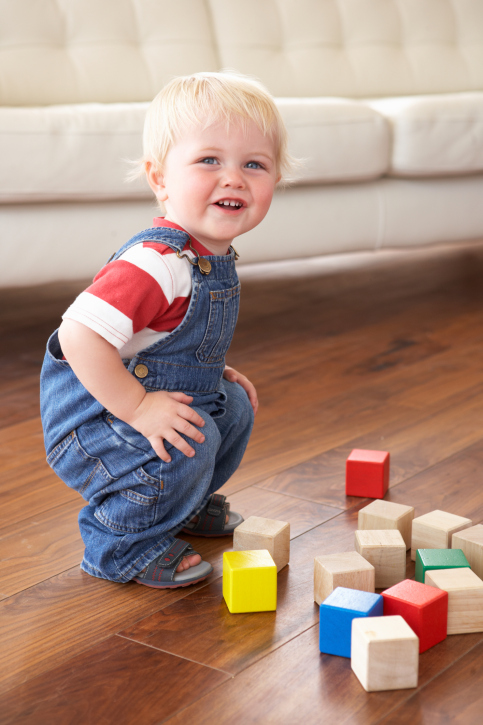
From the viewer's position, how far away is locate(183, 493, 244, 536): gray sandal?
3.52 feet

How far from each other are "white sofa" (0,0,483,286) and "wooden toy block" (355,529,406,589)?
1.02m

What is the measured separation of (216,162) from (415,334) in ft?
3.92

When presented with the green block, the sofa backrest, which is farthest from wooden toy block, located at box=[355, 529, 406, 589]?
the sofa backrest

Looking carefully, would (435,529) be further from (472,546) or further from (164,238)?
(164,238)

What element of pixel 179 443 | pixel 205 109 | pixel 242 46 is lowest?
pixel 179 443

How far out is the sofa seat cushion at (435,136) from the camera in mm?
2068

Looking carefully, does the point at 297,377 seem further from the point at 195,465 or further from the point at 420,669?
the point at 420,669

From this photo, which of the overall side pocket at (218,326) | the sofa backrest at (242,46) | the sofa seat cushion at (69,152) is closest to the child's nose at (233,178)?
the overall side pocket at (218,326)

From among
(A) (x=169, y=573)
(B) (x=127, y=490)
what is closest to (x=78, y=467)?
(B) (x=127, y=490)

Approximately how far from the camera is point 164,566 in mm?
940

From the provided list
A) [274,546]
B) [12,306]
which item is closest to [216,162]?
[274,546]

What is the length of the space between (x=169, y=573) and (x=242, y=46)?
2039mm

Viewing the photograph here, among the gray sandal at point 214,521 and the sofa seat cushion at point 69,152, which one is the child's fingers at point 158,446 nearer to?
the gray sandal at point 214,521

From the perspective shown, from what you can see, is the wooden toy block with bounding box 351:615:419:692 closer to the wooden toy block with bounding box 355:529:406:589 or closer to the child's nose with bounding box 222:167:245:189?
the wooden toy block with bounding box 355:529:406:589
